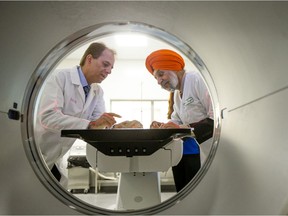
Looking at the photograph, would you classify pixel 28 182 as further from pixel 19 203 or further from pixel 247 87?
pixel 247 87

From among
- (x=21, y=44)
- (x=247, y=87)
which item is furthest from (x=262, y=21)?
(x=21, y=44)

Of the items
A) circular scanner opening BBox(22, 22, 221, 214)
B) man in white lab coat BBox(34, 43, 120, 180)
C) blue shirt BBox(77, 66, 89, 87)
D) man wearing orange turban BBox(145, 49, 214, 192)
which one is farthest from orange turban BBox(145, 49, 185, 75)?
circular scanner opening BBox(22, 22, 221, 214)

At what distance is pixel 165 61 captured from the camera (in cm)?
120

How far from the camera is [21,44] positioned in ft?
1.70

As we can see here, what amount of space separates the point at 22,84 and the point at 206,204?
0.47m

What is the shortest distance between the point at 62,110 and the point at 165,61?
0.53 metres

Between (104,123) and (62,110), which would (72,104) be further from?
(104,123)

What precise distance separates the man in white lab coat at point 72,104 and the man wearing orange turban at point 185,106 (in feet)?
0.81

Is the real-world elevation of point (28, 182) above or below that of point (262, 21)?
below

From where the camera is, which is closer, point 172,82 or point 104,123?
point 104,123

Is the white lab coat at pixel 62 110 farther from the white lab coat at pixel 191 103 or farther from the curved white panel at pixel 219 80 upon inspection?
the white lab coat at pixel 191 103

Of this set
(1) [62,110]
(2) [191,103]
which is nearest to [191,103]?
(2) [191,103]

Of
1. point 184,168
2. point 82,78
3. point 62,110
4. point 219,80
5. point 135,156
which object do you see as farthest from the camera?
point 82,78

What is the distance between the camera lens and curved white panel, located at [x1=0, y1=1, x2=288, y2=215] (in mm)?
518
